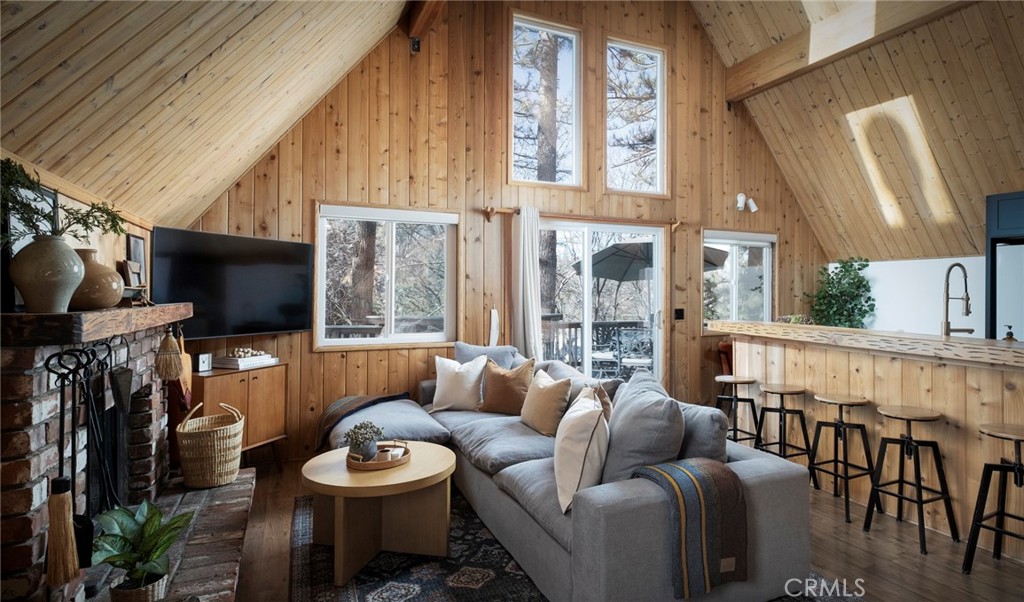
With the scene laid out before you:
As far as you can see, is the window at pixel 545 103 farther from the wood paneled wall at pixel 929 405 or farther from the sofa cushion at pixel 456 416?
the wood paneled wall at pixel 929 405

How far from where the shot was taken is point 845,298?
631cm

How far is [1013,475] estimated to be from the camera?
2.72 meters

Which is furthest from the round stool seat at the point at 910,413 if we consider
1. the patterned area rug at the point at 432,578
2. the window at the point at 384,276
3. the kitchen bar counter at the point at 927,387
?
the window at the point at 384,276

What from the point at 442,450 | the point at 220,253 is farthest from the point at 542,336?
the point at 220,253

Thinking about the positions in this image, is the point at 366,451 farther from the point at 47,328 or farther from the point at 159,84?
the point at 159,84

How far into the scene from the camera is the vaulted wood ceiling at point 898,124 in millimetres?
4359

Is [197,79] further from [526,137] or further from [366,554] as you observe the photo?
[526,137]

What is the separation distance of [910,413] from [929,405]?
0.79ft

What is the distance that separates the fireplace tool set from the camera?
146 centimetres

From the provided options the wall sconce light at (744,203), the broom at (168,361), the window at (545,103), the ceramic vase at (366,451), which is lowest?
the ceramic vase at (366,451)

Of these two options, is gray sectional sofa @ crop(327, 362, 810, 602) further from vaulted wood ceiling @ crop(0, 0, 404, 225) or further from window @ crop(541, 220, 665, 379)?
window @ crop(541, 220, 665, 379)

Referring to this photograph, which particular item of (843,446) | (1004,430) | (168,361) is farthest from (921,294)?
(168,361)

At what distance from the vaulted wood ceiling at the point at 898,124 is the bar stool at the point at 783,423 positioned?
2.90m

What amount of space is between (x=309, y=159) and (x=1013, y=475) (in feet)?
16.1
